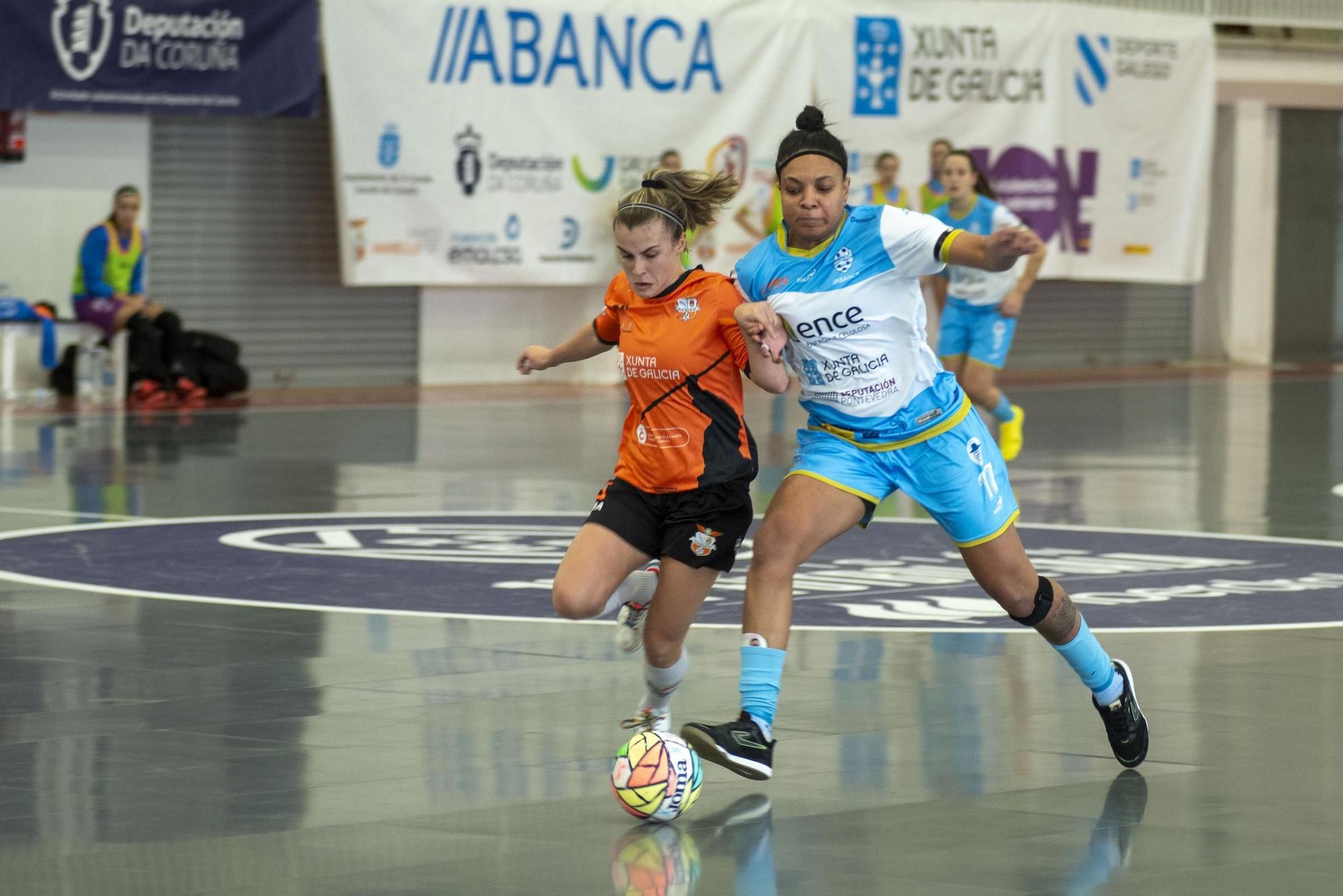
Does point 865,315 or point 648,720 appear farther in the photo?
point 648,720

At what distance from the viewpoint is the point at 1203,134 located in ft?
98.5

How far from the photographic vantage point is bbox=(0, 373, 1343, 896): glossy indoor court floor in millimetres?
5566

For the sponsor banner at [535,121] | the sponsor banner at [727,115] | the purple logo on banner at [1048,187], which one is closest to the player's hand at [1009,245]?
the sponsor banner at [535,121]

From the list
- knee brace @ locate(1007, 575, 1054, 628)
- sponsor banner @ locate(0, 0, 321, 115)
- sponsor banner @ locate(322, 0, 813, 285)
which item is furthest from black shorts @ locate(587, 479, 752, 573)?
sponsor banner @ locate(322, 0, 813, 285)

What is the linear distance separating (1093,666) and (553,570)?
14.9 feet

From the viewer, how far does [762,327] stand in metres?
6.43

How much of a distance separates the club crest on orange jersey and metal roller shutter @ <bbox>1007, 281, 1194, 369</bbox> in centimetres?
2289

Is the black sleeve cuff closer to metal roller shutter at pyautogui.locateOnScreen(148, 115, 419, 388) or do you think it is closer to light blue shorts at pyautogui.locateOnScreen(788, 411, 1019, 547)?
light blue shorts at pyautogui.locateOnScreen(788, 411, 1019, 547)

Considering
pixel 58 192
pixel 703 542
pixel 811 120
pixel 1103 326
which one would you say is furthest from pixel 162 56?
pixel 703 542

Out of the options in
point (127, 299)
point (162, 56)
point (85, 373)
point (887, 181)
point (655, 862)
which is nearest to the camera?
point (655, 862)

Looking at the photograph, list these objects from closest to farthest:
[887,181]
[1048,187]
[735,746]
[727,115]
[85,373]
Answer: [735,746], [85,373], [887,181], [727,115], [1048,187]

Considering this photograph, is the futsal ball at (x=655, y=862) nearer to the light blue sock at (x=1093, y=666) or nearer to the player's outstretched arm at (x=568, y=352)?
the light blue sock at (x=1093, y=666)

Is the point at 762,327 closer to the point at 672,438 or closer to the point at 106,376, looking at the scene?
the point at 672,438

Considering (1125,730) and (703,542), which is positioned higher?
(703,542)
